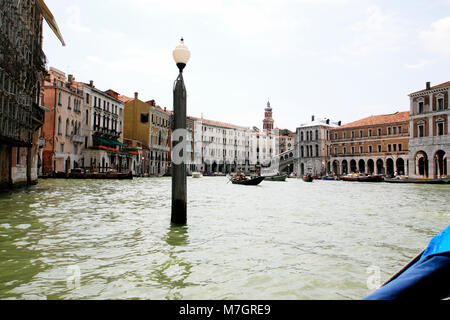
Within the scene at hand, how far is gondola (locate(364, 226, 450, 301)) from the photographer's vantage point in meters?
1.24

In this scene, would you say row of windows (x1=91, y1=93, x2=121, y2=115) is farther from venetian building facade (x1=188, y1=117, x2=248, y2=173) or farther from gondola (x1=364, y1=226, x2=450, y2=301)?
gondola (x1=364, y1=226, x2=450, y2=301)

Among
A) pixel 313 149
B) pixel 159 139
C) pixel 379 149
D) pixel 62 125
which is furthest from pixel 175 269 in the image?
pixel 313 149

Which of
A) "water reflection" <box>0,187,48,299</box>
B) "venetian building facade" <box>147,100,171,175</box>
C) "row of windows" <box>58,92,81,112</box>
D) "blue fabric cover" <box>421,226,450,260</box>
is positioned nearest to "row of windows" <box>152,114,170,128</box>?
"venetian building facade" <box>147,100,171,175</box>

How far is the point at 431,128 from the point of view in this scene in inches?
1640

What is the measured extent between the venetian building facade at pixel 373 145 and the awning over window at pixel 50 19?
43596 mm

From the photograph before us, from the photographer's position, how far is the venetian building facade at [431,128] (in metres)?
40.5

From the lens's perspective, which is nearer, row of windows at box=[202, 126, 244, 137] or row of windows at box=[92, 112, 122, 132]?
row of windows at box=[92, 112, 122, 132]

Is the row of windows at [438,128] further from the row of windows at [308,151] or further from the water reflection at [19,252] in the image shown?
the water reflection at [19,252]

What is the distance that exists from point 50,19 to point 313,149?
52978 millimetres

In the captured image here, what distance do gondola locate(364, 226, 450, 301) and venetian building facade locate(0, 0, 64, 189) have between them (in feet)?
50.8

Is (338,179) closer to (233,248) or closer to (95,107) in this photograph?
(95,107)

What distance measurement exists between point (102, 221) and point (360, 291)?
6.00 m

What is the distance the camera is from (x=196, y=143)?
76.7 meters

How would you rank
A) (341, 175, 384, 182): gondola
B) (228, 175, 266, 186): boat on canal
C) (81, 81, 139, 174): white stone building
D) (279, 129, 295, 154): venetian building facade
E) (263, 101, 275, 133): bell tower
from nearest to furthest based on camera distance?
(228, 175, 266, 186): boat on canal → (81, 81, 139, 174): white stone building → (341, 175, 384, 182): gondola → (279, 129, 295, 154): venetian building facade → (263, 101, 275, 133): bell tower
